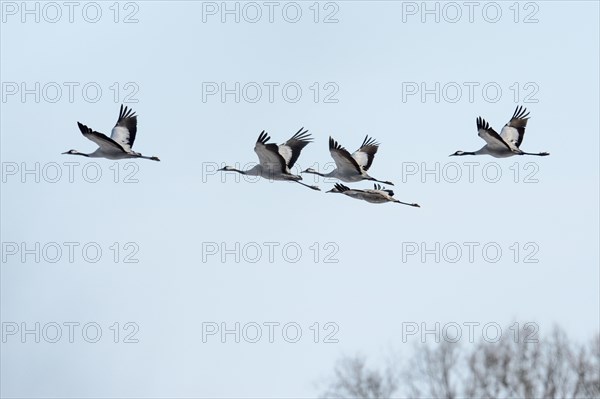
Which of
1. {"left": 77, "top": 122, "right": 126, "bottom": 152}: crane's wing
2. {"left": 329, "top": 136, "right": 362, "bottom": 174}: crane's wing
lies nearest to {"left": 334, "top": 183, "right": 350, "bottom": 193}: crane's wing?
{"left": 329, "top": 136, "right": 362, "bottom": 174}: crane's wing

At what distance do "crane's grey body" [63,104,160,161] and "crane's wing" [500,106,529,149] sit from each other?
960 centimetres

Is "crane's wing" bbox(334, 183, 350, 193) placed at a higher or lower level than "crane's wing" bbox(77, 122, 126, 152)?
lower

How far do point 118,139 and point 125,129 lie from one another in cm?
60

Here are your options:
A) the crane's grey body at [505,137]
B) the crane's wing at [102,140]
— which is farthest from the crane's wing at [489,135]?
the crane's wing at [102,140]

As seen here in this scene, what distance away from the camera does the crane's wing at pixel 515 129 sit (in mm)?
76250

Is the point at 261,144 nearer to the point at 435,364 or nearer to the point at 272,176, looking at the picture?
the point at 272,176

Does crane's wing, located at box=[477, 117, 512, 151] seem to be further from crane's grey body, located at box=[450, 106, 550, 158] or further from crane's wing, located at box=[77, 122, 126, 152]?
crane's wing, located at box=[77, 122, 126, 152]

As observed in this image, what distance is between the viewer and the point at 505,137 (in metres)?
76.2

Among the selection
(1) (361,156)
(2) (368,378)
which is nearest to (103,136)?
(1) (361,156)

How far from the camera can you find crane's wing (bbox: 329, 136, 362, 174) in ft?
244

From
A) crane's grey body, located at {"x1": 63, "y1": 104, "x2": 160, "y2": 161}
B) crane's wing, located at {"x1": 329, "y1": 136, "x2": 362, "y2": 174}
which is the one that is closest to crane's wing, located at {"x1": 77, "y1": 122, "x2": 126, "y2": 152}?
crane's grey body, located at {"x1": 63, "y1": 104, "x2": 160, "y2": 161}

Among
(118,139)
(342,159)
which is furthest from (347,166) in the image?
(118,139)

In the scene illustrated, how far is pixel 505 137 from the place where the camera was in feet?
250

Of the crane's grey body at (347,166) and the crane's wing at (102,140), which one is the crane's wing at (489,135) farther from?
the crane's wing at (102,140)
